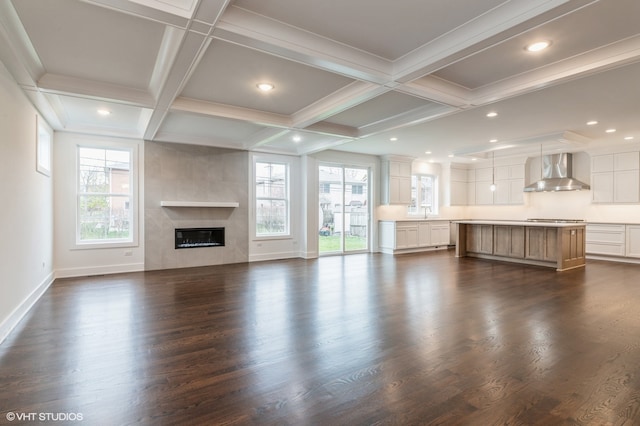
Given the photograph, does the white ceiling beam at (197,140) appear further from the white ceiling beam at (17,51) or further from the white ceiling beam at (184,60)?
the white ceiling beam at (17,51)

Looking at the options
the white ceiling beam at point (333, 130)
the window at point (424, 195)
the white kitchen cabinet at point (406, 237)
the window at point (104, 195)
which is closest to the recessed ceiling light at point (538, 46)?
the white ceiling beam at point (333, 130)

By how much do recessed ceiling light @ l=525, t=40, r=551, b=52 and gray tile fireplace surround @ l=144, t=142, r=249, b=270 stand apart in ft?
19.0

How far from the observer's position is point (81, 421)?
6.21 feet

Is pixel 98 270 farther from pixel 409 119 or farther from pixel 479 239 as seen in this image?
pixel 479 239

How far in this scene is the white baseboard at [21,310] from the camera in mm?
3151

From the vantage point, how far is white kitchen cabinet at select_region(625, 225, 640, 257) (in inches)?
291

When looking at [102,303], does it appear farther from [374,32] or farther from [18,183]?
[374,32]

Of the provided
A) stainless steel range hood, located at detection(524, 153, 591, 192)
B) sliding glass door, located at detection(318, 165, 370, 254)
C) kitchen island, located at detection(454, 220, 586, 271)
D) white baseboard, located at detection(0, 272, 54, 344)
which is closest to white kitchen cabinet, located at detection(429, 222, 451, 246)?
kitchen island, located at detection(454, 220, 586, 271)

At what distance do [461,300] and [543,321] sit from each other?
38.1 inches

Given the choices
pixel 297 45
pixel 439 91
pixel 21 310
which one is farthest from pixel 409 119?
pixel 21 310

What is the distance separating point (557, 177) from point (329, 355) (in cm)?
877

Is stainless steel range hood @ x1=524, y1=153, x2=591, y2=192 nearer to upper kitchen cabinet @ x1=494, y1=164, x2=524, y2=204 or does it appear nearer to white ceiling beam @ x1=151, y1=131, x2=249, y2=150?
upper kitchen cabinet @ x1=494, y1=164, x2=524, y2=204

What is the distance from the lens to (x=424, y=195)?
34.8 feet

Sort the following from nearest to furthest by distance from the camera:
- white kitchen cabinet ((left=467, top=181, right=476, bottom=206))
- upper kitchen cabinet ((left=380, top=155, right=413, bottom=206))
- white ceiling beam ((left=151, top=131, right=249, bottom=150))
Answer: white ceiling beam ((left=151, top=131, right=249, bottom=150))
upper kitchen cabinet ((left=380, top=155, right=413, bottom=206))
white kitchen cabinet ((left=467, top=181, right=476, bottom=206))
